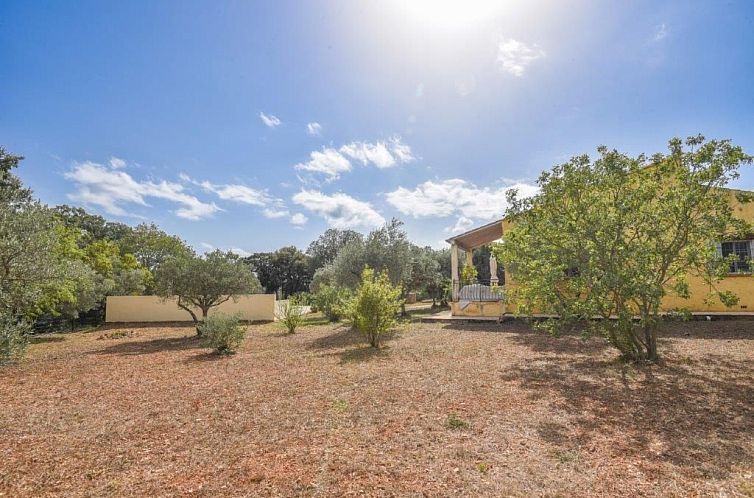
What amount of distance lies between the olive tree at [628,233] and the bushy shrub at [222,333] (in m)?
7.97

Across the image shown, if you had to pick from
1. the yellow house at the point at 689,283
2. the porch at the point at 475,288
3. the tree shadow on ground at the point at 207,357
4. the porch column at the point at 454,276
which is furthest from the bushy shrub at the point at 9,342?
the porch column at the point at 454,276

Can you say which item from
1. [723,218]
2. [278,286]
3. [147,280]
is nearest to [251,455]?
[723,218]

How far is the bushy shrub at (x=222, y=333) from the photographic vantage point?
35.1ft

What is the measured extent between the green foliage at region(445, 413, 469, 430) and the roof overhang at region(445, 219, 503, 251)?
1323 centimetres

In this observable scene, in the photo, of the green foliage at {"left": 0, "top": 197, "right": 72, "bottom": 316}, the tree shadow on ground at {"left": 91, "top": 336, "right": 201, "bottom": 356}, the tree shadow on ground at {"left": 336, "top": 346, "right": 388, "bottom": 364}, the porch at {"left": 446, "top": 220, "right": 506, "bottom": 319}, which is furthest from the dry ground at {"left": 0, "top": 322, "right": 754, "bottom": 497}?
the porch at {"left": 446, "top": 220, "right": 506, "bottom": 319}

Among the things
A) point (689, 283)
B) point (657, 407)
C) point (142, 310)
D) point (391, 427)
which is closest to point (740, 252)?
point (689, 283)

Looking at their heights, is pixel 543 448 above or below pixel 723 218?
below

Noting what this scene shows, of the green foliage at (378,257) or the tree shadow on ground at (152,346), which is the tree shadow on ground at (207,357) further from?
the green foliage at (378,257)

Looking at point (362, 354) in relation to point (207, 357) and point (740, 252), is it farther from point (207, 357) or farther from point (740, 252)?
point (740, 252)

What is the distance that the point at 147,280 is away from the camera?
98.5ft

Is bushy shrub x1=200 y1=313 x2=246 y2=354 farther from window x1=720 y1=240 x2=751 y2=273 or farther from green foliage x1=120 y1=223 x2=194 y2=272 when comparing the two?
green foliage x1=120 y1=223 x2=194 y2=272

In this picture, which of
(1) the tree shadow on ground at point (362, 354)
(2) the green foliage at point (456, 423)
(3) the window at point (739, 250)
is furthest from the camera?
(3) the window at point (739, 250)

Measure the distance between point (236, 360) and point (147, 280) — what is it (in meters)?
24.9

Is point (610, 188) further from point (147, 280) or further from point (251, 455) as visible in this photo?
point (147, 280)
